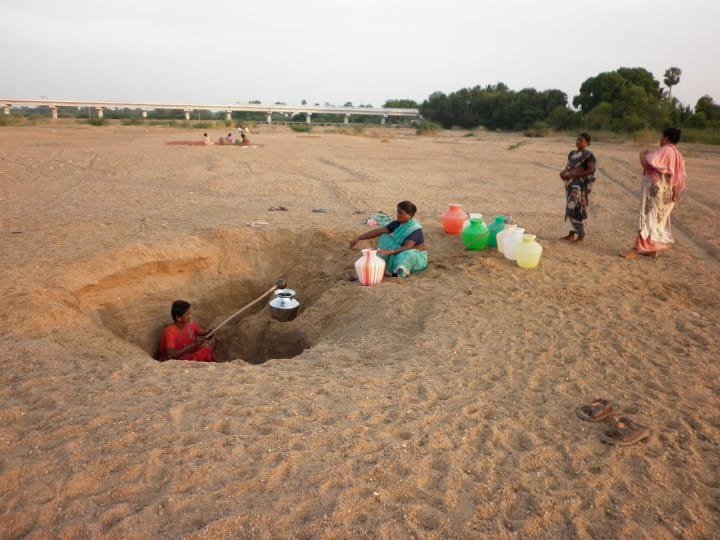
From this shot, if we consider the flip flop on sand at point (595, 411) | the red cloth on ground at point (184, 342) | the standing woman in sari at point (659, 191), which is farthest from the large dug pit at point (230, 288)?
the standing woman in sari at point (659, 191)

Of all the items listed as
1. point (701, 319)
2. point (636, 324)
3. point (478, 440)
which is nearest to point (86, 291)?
point (478, 440)

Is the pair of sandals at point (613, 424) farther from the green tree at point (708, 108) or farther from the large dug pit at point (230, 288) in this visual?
the green tree at point (708, 108)

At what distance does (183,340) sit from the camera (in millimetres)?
5125

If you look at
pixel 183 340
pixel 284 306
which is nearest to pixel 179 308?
pixel 183 340

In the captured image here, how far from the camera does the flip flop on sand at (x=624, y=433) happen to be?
2.63m

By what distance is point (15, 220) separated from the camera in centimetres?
663

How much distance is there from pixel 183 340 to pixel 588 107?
36505 mm

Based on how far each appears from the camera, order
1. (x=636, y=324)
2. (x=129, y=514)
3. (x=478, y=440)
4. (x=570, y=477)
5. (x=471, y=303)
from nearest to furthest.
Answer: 1. (x=129, y=514)
2. (x=570, y=477)
3. (x=478, y=440)
4. (x=636, y=324)
5. (x=471, y=303)

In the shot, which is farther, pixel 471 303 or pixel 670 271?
pixel 670 271

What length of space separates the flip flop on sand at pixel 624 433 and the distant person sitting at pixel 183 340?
12.3 feet

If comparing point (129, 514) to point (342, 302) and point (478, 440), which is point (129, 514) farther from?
point (342, 302)

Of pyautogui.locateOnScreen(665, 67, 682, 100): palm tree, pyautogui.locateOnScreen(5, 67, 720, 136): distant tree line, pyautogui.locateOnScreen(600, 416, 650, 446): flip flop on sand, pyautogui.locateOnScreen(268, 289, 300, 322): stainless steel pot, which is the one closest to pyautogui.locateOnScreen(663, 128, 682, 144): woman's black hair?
pyautogui.locateOnScreen(600, 416, 650, 446): flip flop on sand

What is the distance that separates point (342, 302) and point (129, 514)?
118 inches

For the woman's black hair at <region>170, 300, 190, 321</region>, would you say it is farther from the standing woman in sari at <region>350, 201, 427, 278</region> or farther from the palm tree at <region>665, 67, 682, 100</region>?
the palm tree at <region>665, 67, 682, 100</region>
